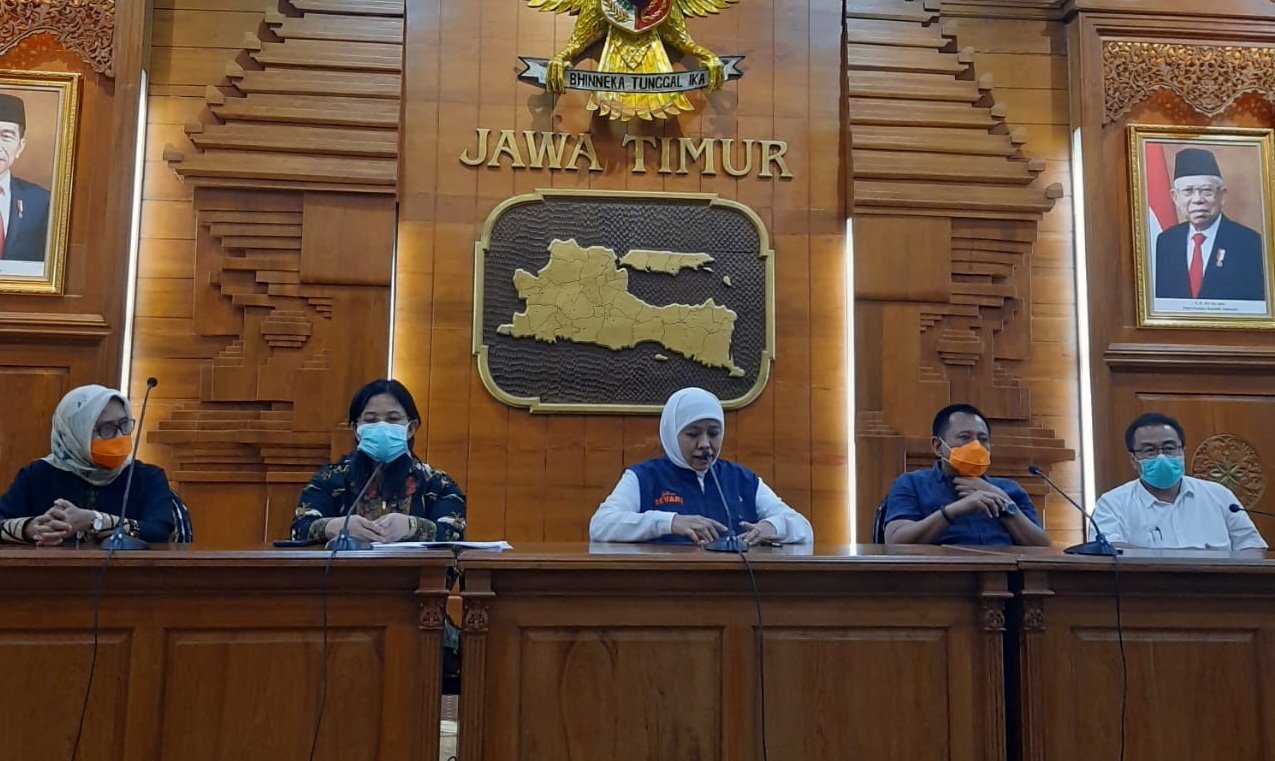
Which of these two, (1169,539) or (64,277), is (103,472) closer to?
(64,277)

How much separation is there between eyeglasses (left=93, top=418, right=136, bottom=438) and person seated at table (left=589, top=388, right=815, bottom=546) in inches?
57.4

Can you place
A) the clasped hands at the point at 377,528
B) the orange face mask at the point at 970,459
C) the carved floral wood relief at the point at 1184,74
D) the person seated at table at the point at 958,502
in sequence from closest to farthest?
the clasped hands at the point at 377,528 < the person seated at table at the point at 958,502 < the orange face mask at the point at 970,459 < the carved floral wood relief at the point at 1184,74

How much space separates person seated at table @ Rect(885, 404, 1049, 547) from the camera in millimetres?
3439

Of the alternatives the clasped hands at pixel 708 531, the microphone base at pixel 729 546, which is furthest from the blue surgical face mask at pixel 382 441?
the microphone base at pixel 729 546

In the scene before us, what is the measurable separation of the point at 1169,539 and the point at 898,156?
7.10ft

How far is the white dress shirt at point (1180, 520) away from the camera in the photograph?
353cm

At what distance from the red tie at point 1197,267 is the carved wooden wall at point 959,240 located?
0.55m

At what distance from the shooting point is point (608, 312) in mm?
4742

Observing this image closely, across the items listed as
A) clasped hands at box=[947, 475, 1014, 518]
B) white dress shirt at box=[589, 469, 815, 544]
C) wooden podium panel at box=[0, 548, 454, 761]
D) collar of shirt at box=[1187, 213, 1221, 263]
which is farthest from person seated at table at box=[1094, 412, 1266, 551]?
wooden podium panel at box=[0, 548, 454, 761]

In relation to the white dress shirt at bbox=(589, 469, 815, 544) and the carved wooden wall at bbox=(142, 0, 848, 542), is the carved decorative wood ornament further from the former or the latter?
the white dress shirt at bbox=(589, 469, 815, 544)

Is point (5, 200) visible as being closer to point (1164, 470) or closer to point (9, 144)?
point (9, 144)

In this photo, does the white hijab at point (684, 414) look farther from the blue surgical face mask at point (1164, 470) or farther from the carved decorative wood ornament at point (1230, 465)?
the carved decorative wood ornament at point (1230, 465)

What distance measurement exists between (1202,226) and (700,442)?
307 centimetres

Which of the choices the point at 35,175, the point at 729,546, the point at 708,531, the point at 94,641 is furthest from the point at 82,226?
the point at 729,546
